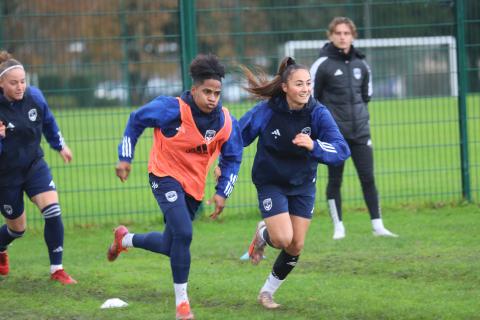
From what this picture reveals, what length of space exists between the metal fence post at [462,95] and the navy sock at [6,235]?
20.5ft

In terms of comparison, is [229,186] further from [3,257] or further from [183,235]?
[3,257]

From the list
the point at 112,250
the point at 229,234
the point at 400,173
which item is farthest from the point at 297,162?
the point at 400,173

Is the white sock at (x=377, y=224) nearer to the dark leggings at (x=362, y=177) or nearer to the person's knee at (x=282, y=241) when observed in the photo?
the dark leggings at (x=362, y=177)

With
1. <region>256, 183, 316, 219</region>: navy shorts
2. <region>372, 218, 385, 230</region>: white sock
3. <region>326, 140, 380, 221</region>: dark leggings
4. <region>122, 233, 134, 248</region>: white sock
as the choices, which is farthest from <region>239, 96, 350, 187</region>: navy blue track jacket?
<region>372, 218, 385, 230</region>: white sock

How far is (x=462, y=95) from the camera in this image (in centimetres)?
1204

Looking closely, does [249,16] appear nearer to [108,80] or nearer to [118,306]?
[108,80]

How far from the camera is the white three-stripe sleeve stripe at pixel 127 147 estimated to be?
666 centimetres

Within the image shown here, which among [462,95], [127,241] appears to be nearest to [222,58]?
[462,95]

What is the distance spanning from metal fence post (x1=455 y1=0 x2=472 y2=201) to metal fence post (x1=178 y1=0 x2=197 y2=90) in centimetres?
344

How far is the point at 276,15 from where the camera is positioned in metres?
11.6

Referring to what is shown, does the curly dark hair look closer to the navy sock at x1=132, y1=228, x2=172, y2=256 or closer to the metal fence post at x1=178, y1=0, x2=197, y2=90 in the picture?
the navy sock at x1=132, y1=228, x2=172, y2=256

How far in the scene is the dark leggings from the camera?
9.98 meters

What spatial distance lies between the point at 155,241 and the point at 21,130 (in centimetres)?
180

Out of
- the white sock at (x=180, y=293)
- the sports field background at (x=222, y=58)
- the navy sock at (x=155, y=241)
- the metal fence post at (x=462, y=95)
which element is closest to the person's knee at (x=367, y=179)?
the sports field background at (x=222, y=58)
